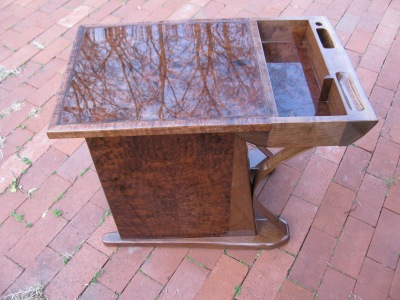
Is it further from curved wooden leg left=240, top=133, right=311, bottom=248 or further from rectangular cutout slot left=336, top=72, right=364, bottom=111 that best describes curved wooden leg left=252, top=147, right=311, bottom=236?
rectangular cutout slot left=336, top=72, right=364, bottom=111

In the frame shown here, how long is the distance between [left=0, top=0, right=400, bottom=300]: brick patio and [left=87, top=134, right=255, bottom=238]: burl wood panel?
17cm

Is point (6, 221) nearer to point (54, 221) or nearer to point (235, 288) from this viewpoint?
point (54, 221)

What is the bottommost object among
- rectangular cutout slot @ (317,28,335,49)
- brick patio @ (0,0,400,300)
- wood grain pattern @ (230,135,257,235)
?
brick patio @ (0,0,400,300)

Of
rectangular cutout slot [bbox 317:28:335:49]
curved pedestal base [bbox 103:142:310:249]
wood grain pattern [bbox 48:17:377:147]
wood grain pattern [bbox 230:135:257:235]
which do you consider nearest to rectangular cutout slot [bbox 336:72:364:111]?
wood grain pattern [bbox 48:17:377:147]

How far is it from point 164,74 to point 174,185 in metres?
0.46

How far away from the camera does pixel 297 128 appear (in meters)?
1.19

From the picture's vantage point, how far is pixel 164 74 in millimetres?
1364

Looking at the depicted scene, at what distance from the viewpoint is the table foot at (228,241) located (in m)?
1.78

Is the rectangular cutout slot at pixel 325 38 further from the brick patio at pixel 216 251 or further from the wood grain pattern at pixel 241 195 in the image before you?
the brick patio at pixel 216 251

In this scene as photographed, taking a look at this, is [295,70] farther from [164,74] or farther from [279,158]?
[164,74]

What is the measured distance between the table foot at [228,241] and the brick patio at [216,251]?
0.14 feet

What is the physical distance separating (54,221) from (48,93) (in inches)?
41.1

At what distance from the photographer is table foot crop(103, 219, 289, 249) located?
5.84 ft

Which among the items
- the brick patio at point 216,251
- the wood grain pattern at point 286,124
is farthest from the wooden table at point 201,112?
the brick patio at point 216,251
